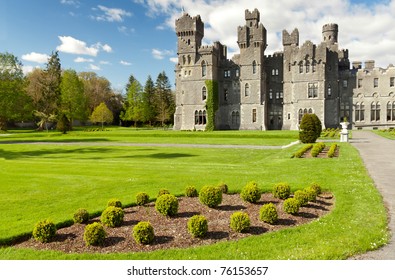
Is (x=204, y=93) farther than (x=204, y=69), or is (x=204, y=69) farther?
(x=204, y=93)

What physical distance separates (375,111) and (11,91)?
70.5m

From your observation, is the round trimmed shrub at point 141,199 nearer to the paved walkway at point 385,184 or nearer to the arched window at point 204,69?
the paved walkway at point 385,184

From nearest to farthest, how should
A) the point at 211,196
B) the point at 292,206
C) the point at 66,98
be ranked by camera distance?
the point at 292,206 → the point at 211,196 → the point at 66,98

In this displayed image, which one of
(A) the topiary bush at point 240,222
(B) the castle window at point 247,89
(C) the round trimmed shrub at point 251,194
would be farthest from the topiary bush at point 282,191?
(B) the castle window at point 247,89

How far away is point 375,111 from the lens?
6294cm

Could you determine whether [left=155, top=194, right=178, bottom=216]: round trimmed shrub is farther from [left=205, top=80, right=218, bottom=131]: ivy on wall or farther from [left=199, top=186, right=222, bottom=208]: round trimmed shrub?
[left=205, top=80, right=218, bottom=131]: ivy on wall

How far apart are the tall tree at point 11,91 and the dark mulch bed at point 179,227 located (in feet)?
199

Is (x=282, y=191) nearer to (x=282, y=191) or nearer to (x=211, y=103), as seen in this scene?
(x=282, y=191)

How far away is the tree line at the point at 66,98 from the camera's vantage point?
214 feet

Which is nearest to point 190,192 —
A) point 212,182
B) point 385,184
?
point 212,182

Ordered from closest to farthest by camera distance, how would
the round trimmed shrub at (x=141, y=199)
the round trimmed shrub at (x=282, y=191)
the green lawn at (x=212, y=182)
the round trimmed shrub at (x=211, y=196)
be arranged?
1. the green lawn at (x=212, y=182)
2. the round trimmed shrub at (x=211, y=196)
3. the round trimmed shrub at (x=141, y=199)
4. the round trimmed shrub at (x=282, y=191)

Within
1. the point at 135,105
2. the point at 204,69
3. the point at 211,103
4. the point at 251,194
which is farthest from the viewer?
the point at 135,105

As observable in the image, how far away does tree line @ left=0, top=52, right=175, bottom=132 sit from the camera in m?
65.2

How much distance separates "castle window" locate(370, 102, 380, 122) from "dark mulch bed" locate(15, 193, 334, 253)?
5936 centimetres
